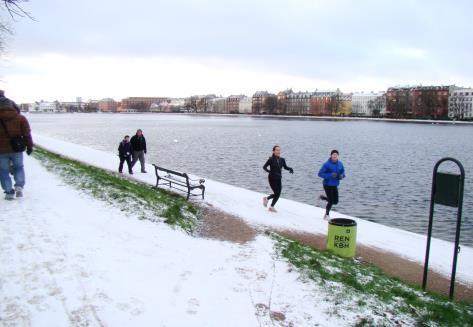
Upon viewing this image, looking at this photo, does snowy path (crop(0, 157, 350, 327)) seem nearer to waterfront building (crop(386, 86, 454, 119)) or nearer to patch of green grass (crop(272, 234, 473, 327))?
patch of green grass (crop(272, 234, 473, 327))

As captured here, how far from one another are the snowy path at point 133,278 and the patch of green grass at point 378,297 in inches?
13.2

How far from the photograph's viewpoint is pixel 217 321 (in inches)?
211

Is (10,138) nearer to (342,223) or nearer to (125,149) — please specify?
(342,223)

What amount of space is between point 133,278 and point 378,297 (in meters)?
3.40

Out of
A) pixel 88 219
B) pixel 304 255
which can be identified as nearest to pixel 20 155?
pixel 88 219

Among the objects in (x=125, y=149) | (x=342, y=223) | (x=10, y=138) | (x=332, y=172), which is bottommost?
(x=342, y=223)

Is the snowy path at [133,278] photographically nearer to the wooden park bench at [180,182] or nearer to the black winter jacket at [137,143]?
the wooden park bench at [180,182]

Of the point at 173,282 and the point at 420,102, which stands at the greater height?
the point at 420,102

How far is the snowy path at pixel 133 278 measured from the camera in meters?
5.26

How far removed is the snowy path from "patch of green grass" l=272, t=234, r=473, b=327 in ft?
1.10

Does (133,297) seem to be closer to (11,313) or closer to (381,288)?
(11,313)

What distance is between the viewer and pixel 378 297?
641cm

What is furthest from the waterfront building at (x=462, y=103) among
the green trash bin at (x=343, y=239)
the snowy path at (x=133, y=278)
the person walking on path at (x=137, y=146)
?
the snowy path at (x=133, y=278)

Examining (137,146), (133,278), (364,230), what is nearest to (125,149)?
(137,146)
